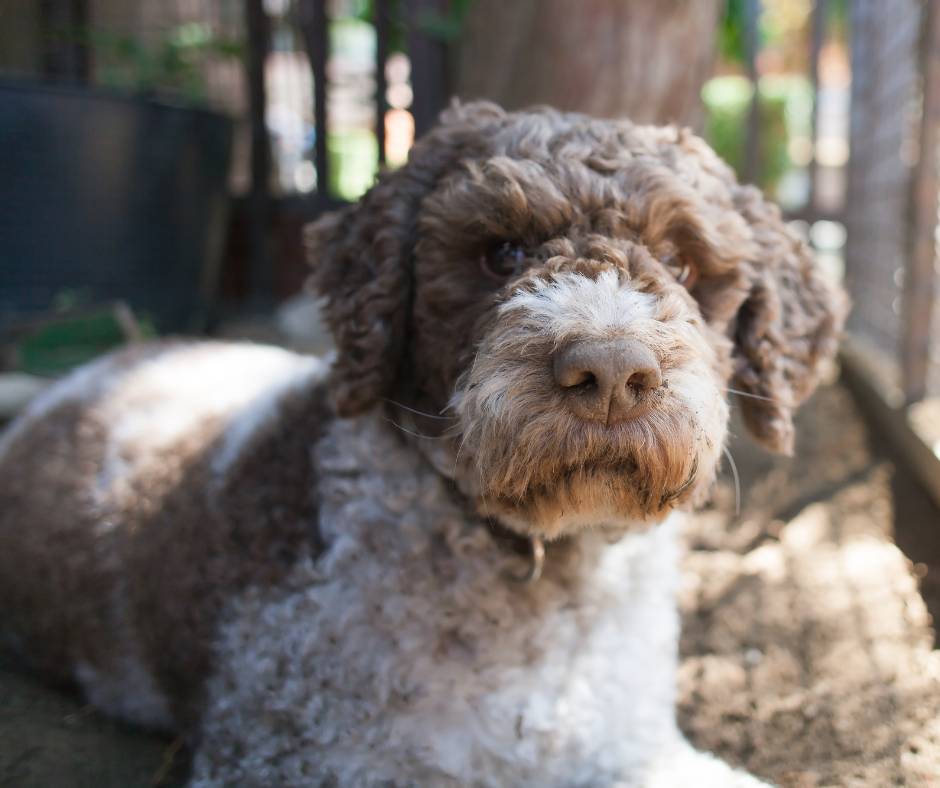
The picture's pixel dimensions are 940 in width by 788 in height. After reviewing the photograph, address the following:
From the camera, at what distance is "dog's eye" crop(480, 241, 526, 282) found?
2010 mm

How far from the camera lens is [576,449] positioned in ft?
5.40

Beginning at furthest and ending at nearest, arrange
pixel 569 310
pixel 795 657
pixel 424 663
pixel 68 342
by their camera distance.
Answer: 1. pixel 68 342
2. pixel 795 657
3. pixel 424 663
4. pixel 569 310

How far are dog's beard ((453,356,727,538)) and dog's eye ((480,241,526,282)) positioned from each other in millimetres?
303

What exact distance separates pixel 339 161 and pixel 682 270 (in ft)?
21.6

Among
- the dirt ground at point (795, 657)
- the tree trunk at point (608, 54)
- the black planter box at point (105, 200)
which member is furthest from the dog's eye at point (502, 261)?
the black planter box at point (105, 200)

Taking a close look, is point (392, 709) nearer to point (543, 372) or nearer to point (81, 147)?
point (543, 372)

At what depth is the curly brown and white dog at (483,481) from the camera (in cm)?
174

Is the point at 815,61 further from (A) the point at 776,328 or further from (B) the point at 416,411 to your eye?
(B) the point at 416,411

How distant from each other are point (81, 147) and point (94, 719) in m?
3.18

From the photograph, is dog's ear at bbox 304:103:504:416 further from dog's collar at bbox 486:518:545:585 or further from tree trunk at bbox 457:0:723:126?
tree trunk at bbox 457:0:723:126

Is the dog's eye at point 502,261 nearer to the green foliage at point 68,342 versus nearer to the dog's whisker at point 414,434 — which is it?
the dog's whisker at point 414,434

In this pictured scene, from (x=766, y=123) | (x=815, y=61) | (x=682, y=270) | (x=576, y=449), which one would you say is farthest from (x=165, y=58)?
(x=766, y=123)

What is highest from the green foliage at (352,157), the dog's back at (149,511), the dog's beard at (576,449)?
the dog's beard at (576,449)

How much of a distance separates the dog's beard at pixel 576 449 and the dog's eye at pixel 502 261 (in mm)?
303
